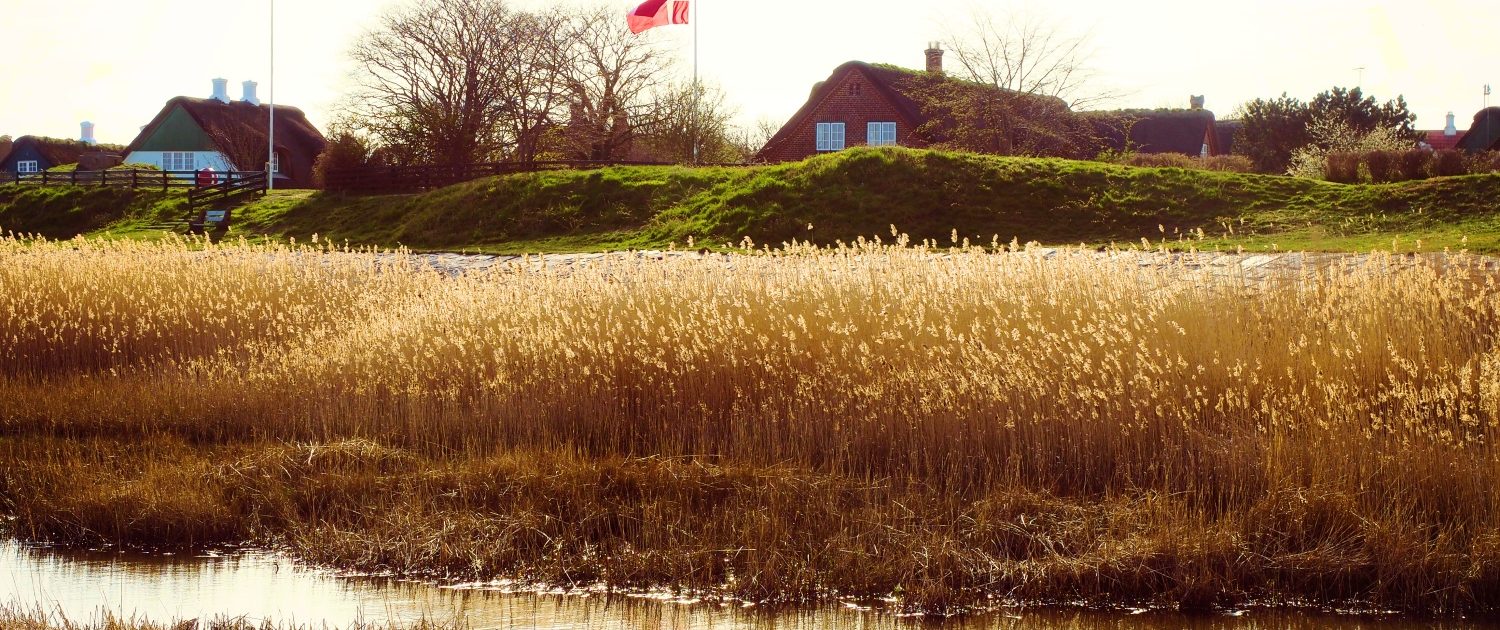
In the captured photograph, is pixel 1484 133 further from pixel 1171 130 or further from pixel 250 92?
pixel 250 92

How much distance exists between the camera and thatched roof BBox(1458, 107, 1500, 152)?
66.0m

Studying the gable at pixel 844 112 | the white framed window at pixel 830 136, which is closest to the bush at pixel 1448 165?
the gable at pixel 844 112

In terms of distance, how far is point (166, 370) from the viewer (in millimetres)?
12836

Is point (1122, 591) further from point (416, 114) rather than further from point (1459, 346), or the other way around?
point (416, 114)

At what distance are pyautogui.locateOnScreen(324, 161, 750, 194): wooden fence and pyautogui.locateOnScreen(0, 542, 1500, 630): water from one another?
3109cm

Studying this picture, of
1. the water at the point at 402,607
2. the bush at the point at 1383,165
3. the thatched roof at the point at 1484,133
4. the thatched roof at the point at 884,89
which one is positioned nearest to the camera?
the water at the point at 402,607

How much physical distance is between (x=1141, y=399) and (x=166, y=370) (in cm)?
933

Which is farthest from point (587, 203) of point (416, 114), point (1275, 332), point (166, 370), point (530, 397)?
point (1275, 332)

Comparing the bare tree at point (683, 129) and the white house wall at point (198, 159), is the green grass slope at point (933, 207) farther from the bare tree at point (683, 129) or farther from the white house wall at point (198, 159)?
the white house wall at point (198, 159)

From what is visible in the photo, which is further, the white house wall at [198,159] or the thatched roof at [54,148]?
the thatched roof at [54,148]

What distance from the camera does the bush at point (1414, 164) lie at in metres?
29.1

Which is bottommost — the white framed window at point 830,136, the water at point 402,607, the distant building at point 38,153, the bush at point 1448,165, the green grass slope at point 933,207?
the water at point 402,607

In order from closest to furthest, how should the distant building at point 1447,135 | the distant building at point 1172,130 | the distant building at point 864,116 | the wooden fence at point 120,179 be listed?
the distant building at point 864,116 < the wooden fence at point 120,179 < the distant building at point 1172,130 < the distant building at point 1447,135

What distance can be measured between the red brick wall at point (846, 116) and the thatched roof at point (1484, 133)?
36.4 m
